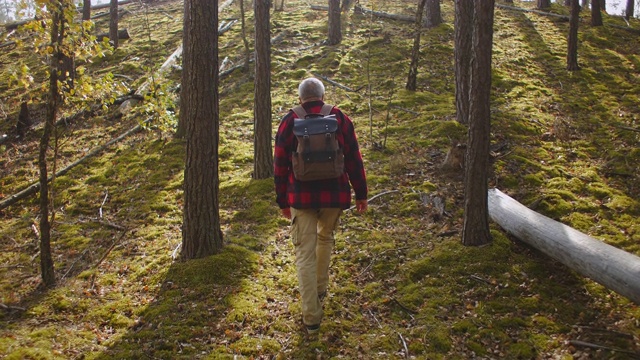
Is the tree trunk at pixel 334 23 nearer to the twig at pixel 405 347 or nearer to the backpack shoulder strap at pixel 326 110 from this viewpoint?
the backpack shoulder strap at pixel 326 110

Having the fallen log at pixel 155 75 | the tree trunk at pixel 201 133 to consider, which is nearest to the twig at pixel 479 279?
the tree trunk at pixel 201 133

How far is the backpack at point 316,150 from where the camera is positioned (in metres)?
4.84

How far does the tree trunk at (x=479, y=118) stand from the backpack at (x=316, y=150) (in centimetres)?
244

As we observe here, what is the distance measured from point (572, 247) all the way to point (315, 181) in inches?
132

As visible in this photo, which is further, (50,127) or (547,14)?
(547,14)

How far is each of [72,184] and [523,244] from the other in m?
9.46

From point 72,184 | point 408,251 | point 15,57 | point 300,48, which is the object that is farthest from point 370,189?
point 15,57

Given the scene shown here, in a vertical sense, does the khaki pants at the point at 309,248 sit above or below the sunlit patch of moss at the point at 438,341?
above

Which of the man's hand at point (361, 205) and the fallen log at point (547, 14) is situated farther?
the fallen log at point (547, 14)

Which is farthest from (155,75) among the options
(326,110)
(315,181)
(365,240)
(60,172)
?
(315,181)

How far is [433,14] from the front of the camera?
63.7 feet

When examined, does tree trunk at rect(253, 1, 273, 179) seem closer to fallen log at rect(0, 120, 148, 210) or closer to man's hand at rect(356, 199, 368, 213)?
fallen log at rect(0, 120, 148, 210)

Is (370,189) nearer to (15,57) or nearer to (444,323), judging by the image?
(444,323)

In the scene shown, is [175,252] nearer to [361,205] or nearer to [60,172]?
[361,205]
